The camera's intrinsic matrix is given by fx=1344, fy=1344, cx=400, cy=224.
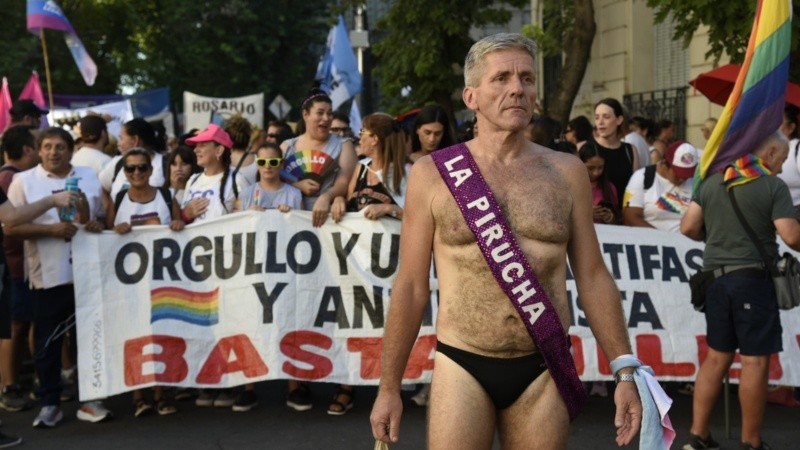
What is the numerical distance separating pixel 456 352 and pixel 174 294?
502 centimetres

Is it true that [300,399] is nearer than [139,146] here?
Yes

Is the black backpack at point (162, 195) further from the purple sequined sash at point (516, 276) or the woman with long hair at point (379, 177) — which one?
the purple sequined sash at point (516, 276)

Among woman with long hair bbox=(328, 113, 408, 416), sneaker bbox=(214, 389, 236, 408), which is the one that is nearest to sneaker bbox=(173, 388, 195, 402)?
sneaker bbox=(214, 389, 236, 408)

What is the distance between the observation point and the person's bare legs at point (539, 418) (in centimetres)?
450

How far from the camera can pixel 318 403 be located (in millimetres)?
9578

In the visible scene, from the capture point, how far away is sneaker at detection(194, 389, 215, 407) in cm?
960

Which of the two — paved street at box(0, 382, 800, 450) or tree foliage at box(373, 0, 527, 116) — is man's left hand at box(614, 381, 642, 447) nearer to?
paved street at box(0, 382, 800, 450)

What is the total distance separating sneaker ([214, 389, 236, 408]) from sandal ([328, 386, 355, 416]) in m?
0.76

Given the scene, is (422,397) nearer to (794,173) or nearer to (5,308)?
(5,308)

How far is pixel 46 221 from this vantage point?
929 cm

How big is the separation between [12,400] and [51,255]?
1.21m

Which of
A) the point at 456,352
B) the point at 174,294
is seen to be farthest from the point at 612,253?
the point at 456,352

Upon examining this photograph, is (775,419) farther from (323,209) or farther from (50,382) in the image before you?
(50,382)

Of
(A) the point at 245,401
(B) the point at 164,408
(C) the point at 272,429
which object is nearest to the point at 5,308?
(B) the point at 164,408
